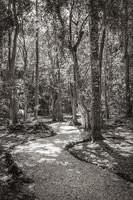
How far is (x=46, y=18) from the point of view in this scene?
13.0m

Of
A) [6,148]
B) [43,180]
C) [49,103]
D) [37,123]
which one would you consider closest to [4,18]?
[43,180]

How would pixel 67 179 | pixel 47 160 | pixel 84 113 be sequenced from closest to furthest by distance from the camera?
pixel 67 179, pixel 47 160, pixel 84 113

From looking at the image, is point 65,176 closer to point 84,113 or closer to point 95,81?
point 95,81

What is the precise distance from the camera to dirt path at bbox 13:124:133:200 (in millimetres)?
6220

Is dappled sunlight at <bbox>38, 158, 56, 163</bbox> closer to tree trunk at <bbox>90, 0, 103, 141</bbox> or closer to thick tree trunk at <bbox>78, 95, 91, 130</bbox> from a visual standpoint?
tree trunk at <bbox>90, 0, 103, 141</bbox>


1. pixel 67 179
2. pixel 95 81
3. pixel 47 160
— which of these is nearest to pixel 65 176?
pixel 67 179

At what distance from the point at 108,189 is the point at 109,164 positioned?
1845 mm

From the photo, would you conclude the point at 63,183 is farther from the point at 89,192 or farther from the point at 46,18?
the point at 46,18

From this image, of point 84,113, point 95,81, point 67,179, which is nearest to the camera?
point 67,179

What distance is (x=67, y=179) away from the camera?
24.1 feet

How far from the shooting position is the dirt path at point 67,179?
622cm

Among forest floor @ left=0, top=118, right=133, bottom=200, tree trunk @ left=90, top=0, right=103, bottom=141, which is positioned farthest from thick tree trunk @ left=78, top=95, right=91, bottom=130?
tree trunk @ left=90, top=0, right=103, bottom=141

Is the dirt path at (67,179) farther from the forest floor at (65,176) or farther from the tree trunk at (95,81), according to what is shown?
the tree trunk at (95,81)

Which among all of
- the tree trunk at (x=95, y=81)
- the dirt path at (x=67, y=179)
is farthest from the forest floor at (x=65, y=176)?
the tree trunk at (x=95, y=81)
